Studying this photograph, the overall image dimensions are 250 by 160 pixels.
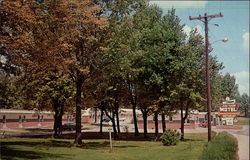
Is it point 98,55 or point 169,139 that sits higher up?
point 98,55

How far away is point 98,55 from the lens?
2747 centimetres

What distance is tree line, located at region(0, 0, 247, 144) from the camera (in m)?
16.8

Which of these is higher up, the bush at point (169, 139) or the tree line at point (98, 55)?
the tree line at point (98, 55)

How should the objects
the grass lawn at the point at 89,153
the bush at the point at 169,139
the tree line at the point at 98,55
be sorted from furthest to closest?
the bush at the point at 169,139 → the grass lawn at the point at 89,153 → the tree line at the point at 98,55

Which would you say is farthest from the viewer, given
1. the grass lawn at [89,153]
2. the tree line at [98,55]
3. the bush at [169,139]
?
the bush at [169,139]

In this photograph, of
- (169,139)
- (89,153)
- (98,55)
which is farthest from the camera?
(169,139)

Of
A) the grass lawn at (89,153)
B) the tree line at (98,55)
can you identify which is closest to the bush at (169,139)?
the grass lawn at (89,153)

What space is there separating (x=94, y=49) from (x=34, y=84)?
1307cm

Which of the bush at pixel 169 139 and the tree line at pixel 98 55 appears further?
the bush at pixel 169 139

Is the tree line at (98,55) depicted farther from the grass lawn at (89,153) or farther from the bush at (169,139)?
the bush at (169,139)

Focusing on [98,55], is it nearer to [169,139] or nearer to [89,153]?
[89,153]

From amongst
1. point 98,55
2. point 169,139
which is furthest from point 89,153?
point 169,139

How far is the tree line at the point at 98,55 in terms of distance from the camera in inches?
662

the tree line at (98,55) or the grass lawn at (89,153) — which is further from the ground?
the tree line at (98,55)
